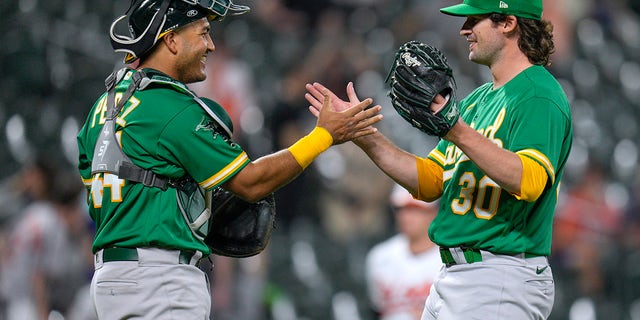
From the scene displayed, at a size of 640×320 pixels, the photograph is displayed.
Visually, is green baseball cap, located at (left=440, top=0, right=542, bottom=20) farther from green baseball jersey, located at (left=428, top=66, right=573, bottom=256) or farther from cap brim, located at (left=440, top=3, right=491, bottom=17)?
green baseball jersey, located at (left=428, top=66, right=573, bottom=256)

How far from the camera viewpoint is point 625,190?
27.5ft

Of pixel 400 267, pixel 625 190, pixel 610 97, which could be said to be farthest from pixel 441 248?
pixel 610 97

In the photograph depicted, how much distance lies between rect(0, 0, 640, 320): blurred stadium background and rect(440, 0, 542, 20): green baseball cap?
3.87 m

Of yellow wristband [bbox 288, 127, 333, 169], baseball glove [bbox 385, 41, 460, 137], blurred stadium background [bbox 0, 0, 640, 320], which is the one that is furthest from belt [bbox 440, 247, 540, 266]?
blurred stadium background [bbox 0, 0, 640, 320]

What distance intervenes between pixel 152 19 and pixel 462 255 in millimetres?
1440

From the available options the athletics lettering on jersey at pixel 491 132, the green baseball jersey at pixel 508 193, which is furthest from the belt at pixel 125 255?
the athletics lettering on jersey at pixel 491 132

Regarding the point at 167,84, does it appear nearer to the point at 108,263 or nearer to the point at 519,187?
the point at 108,263

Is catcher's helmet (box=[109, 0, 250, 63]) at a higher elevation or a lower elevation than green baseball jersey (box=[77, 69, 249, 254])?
higher

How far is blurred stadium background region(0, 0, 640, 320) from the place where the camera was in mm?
7312

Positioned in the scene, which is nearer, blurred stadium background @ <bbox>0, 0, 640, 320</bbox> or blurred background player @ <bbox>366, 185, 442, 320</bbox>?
blurred background player @ <bbox>366, 185, 442, 320</bbox>

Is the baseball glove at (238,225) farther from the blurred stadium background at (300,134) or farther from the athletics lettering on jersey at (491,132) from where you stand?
the blurred stadium background at (300,134)

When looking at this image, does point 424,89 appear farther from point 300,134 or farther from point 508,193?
point 300,134

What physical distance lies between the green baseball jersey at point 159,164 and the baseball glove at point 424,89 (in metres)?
0.63

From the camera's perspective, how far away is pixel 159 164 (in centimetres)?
340
